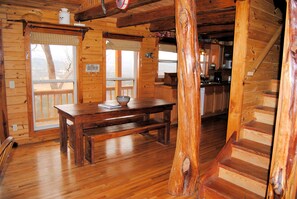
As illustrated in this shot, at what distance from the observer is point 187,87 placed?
2490 mm

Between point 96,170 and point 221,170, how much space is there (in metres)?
1.65

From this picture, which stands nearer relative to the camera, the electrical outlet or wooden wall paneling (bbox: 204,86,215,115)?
the electrical outlet

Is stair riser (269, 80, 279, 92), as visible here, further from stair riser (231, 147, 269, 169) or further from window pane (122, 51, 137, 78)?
window pane (122, 51, 137, 78)

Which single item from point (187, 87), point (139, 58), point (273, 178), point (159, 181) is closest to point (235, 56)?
point (187, 87)

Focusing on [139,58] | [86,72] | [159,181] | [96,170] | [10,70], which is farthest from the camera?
[139,58]

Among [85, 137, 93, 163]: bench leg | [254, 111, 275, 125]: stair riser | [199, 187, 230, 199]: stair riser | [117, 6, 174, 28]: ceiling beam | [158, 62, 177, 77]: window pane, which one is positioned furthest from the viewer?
[158, 62, 177, 77]: window pane

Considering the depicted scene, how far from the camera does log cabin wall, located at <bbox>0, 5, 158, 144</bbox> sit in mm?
3826

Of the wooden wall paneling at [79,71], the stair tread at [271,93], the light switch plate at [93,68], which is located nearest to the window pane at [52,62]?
the wooden wall paneling at [79,71]

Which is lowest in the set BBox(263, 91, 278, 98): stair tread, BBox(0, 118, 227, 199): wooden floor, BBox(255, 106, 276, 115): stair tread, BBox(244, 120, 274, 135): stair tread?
BBox(0, 118, 227, 199): wooden floor

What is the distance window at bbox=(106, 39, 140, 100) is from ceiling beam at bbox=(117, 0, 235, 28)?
18.2 inches

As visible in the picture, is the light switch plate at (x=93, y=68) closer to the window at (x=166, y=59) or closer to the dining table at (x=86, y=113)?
the dining table at (x=86, y=113)

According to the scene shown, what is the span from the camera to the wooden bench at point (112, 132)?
11.1ft

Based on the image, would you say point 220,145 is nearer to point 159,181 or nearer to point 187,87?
point 159,181

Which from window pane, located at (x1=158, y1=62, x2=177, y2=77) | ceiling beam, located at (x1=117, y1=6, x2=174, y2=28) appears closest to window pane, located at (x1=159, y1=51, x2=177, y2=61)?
window pane, located at (x1=158, y1=62, x2=177, y2=77)
